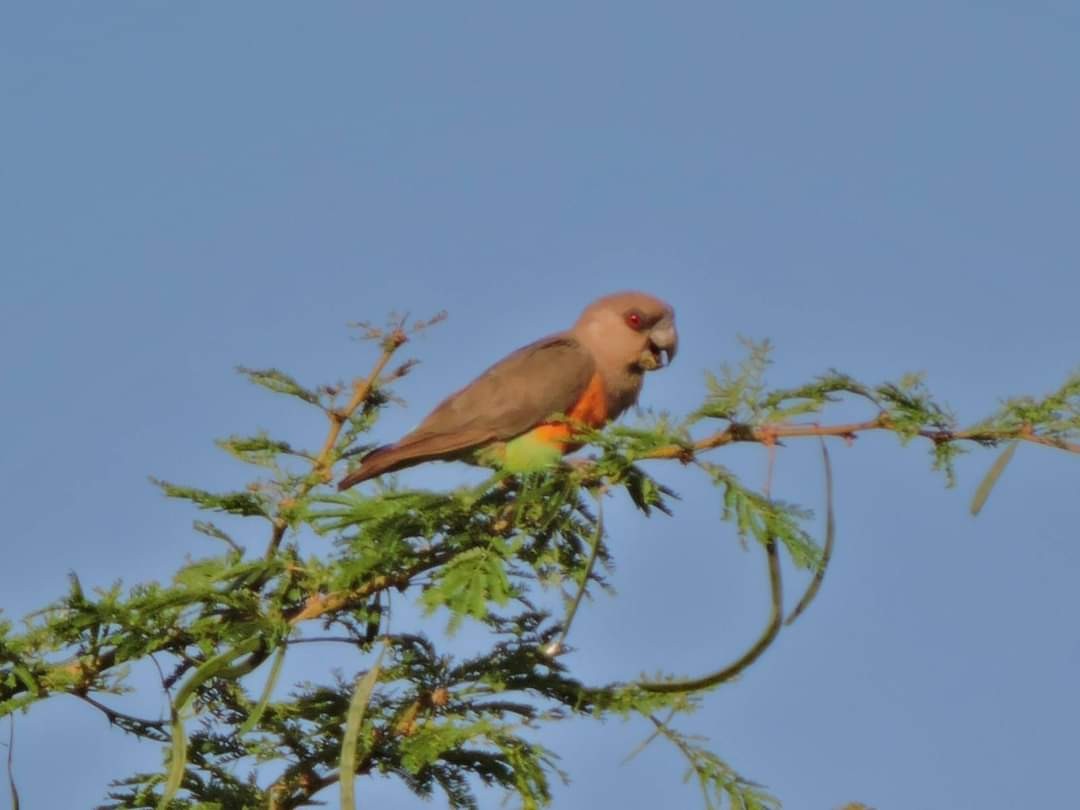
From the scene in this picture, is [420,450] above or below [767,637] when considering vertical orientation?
above

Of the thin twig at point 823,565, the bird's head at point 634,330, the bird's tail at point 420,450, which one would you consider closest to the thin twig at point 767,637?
the thin twig at point 823,565

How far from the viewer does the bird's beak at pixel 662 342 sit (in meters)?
7.71

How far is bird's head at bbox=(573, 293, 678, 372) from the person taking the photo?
298 inches

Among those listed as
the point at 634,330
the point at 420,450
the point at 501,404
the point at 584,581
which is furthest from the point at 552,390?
the point at 584,581

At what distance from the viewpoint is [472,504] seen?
414 centimetres

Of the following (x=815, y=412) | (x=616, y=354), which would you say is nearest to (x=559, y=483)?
(x=815, y=412)

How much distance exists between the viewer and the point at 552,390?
684cm

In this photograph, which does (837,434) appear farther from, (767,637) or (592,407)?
(592,407)

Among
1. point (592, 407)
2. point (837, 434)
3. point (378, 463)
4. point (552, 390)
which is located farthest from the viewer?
point (592, 407)

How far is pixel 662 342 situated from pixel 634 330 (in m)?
0.17

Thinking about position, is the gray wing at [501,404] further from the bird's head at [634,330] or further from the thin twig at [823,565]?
the thin twig at [823,565]

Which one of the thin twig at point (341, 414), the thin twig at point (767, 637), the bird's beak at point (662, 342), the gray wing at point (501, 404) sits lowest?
the thin twig at point (767, 637)

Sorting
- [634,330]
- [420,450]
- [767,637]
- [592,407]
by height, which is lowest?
[767,637]

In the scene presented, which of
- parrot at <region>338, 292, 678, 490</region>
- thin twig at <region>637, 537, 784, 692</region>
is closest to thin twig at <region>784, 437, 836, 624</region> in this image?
thin twig at <region>637, 537, 784, 692</region>
